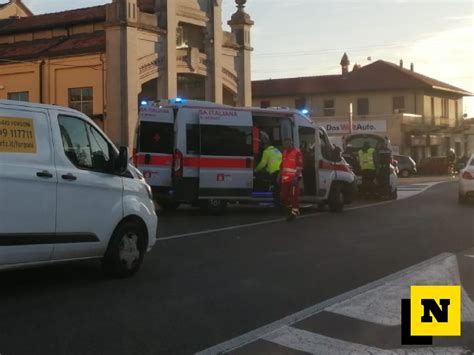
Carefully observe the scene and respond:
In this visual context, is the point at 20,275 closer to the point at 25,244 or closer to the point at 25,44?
the point at 25,244

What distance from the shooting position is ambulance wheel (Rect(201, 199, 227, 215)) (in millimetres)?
14953

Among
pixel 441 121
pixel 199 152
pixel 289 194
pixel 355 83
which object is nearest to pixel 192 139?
pixel 199 152

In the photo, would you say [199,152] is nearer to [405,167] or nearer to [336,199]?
[336,199]

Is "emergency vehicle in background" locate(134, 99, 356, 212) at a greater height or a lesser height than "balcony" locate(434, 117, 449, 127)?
lesser

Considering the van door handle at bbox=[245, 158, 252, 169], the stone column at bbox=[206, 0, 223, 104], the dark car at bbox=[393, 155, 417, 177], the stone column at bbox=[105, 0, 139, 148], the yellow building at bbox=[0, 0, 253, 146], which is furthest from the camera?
the dark car at bbox=[393, 155, 417, 177]

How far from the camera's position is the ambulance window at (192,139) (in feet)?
47.9

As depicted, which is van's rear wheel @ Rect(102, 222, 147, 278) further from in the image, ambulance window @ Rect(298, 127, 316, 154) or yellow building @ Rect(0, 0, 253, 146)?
yellow building @ Rect(0, 0, 253, 146)

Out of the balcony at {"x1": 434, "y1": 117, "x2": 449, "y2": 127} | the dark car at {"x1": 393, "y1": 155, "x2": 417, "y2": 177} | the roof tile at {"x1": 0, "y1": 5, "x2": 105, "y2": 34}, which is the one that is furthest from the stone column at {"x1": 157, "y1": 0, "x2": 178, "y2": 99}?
the balcony at {"x1": 434, "y1": 117, "x2": 449, "y2": 127}

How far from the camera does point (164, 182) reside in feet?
48.5

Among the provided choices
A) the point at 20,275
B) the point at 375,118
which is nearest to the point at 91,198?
the point at 20,275

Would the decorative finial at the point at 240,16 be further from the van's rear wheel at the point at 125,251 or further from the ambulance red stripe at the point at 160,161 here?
the van's rear wheel at the point at 125,251

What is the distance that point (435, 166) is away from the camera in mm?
47875

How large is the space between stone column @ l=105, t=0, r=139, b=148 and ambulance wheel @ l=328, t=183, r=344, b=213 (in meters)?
14.0

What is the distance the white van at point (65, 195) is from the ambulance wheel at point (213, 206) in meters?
6.67
